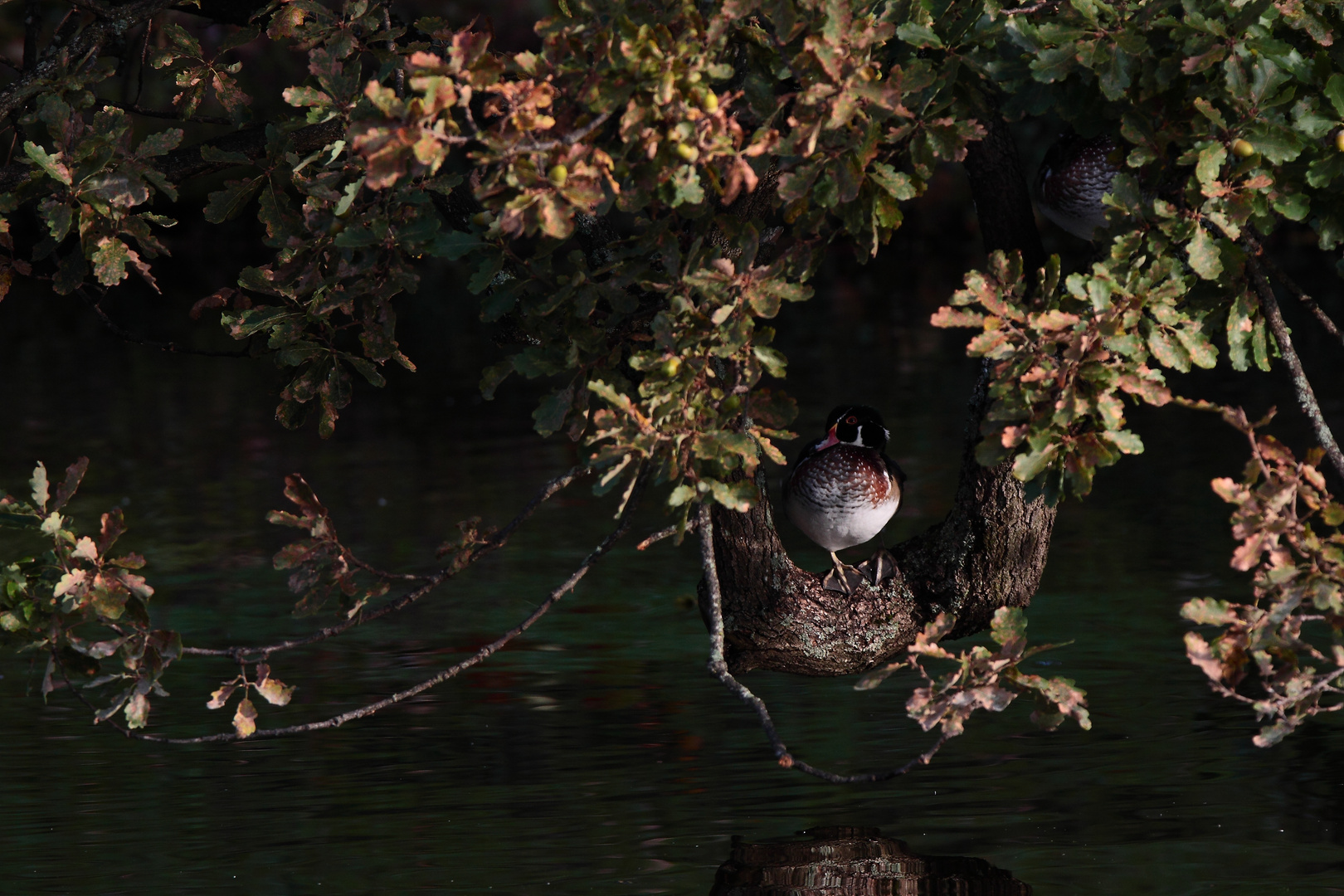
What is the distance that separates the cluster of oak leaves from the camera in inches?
172

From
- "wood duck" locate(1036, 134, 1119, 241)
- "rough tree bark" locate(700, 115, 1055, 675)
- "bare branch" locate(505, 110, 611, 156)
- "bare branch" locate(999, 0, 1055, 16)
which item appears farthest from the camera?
"rough tree bark" locate(700, 115, 1055, 675)

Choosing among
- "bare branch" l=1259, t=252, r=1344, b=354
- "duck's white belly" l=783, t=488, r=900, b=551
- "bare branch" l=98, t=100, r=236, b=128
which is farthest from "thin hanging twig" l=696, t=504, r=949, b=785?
"bare branch" l=98, t=100, r=236, b=128

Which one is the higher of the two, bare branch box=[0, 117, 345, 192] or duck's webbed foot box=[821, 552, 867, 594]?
bare branch box=[0, 117, 345, 192]

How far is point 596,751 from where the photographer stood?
292 inches

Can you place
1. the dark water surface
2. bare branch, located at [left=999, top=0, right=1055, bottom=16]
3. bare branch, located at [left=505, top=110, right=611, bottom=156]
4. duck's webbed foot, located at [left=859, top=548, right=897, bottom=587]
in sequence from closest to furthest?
1. bare branch, located at [left=505, top=110, right=611, bottom=156]
2. bare branch, located at [left=999, top=0, right=1055, bottom=16]
3. the dark water surface
4. duck's webbed foot, located at [left=859, top=548, right=897, bottom=587]

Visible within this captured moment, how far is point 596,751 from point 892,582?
1522 mm

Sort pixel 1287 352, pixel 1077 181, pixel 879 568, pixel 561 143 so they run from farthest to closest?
pixel 879 568, pixel 1077 181, pixel 1287 352, pixel 561 143

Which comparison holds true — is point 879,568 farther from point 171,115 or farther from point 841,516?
point 171,115

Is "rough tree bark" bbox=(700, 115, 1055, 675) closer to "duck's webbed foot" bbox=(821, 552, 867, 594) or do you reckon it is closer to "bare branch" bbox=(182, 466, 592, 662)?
"duck's webbed foot" bbox=(821, 552, 867, 594)

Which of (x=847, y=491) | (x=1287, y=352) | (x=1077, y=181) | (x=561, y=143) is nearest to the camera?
(x=561, y=143)

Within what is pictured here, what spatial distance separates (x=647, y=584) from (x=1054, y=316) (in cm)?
635

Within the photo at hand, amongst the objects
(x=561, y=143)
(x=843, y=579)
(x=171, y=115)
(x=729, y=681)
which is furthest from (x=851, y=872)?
(x=171, y=115)

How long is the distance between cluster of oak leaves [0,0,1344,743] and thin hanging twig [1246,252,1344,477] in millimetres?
112

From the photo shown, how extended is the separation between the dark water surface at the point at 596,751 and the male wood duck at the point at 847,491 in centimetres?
88
